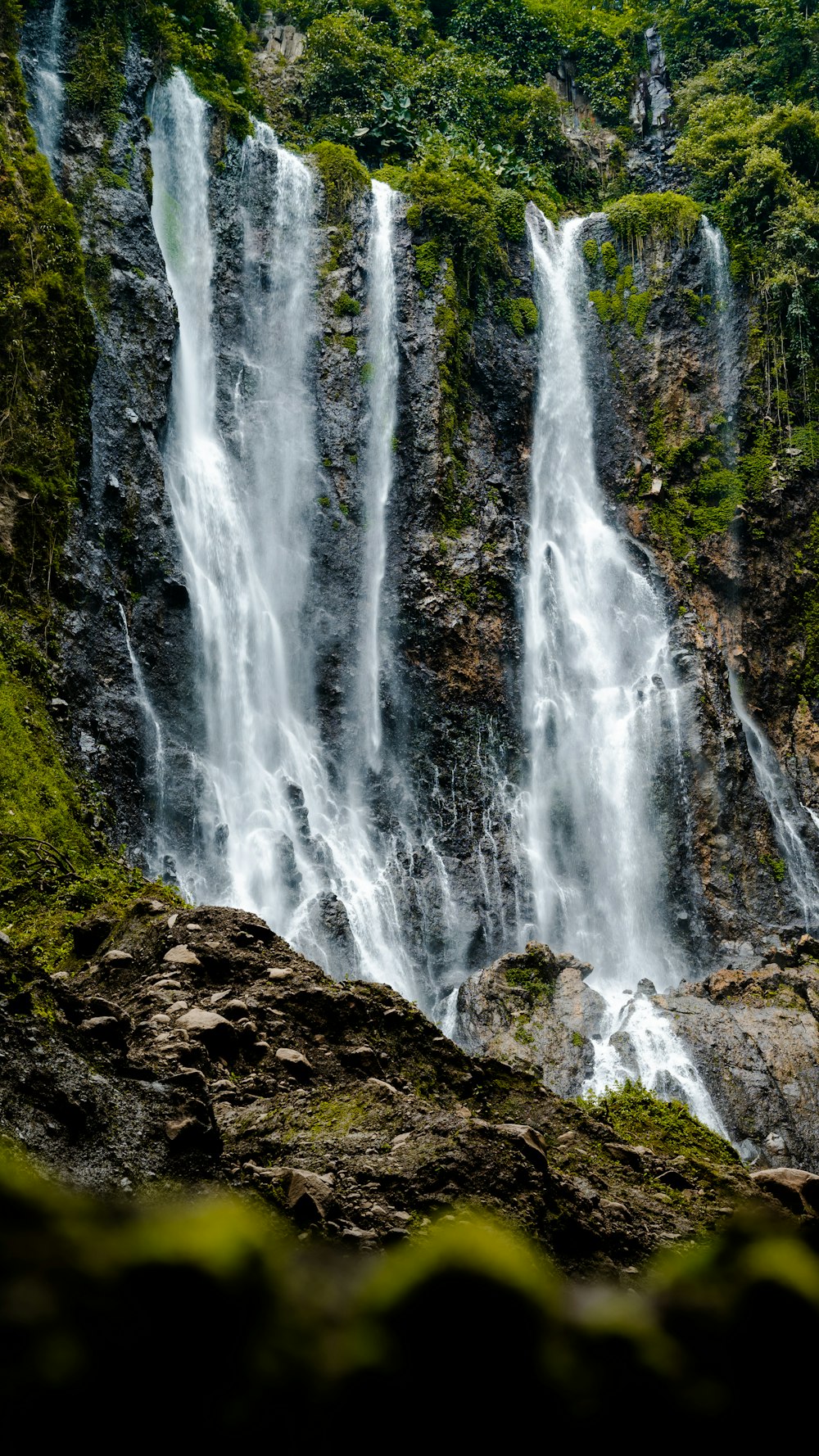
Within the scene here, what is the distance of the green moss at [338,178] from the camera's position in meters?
25.5

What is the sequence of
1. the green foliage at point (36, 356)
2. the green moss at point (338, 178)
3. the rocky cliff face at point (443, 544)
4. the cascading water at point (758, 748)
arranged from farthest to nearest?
the green moss at point (338, 178) < the cascading water at point (758, 748) < the rocky cliff face at point (443, 544) < the green foliage at point (36, 356)

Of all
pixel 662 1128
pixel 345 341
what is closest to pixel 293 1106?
pixel 662 1128

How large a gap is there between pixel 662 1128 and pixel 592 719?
15351mm

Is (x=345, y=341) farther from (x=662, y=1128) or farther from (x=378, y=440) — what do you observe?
(x=662, y=1128)

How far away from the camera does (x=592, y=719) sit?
905 inches

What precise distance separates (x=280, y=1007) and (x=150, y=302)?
18892 mm

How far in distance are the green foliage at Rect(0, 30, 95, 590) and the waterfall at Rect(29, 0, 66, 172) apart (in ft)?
5.66

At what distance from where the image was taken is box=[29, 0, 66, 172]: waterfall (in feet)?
69.1

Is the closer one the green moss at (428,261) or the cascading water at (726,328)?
the green moss at (428,261)

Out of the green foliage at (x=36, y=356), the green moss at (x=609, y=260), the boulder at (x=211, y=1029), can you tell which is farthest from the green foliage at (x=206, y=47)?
the boulder at (x=211, y=1029)

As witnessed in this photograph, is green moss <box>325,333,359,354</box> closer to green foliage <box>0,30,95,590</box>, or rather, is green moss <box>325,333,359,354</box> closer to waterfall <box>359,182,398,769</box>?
waterfall <box>359,182,398,769</box>

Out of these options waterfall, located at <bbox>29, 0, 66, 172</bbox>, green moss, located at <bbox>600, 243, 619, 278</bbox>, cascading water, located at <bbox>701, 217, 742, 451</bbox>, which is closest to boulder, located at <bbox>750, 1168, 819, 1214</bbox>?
waterfall, located at <bbox>29, 0, 66, 172</bbox>

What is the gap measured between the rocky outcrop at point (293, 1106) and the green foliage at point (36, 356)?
11.0 metres

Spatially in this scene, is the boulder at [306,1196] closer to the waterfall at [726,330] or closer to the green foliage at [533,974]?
the green foliage at [533,974]
